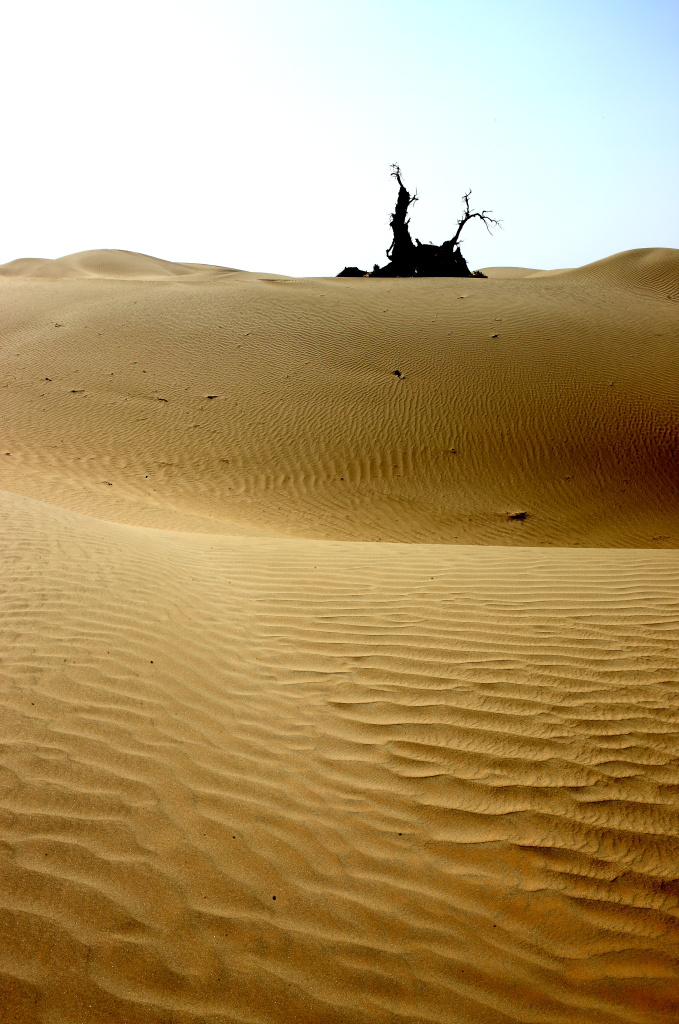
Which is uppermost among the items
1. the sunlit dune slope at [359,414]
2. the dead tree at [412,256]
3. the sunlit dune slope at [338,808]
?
the dead tree at [412,256]

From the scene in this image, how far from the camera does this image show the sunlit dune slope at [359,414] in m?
11.9

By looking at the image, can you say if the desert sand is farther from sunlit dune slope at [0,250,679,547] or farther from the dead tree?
the dead tree

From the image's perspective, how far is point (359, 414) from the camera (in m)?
15.0

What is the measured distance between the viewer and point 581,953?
2.41 metres

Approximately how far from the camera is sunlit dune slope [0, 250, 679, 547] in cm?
1188

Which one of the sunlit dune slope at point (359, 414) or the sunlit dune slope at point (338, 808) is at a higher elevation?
the sunlit dune slope at point (359, 414)

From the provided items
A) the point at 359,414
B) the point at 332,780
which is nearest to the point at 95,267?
the point at 359,414

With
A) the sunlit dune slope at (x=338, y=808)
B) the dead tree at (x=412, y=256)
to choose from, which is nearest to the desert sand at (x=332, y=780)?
the sunlit dune slope at (x=338, y=808)

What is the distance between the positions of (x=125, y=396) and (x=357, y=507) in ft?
25.0

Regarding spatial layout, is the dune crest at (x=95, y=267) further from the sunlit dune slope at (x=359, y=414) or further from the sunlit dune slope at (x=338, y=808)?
the sunlit dune slope at (x=338, y=808)

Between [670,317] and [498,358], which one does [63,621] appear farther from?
[670,317]

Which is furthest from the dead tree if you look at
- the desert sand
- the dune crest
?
the desert sand

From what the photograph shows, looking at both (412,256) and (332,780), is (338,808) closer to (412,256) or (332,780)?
(332,780)

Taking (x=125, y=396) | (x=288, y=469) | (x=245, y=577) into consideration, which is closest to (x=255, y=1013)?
(x=245, y=577)
